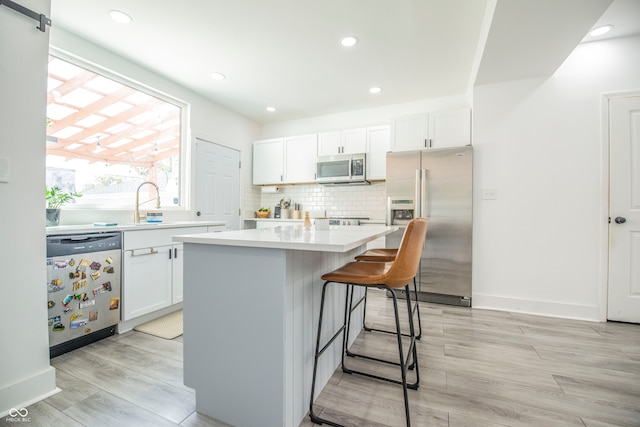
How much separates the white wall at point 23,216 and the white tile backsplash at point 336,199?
3.37 m

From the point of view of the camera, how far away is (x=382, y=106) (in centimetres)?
434

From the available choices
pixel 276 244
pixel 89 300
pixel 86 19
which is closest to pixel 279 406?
pixel 276 244

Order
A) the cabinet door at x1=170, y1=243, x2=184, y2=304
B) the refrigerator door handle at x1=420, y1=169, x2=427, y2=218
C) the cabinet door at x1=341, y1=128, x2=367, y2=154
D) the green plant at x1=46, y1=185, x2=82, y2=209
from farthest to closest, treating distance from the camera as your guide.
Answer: the cabinet door at x1=341, y1=128, x2=367, y2=154, the refrigerator door handle at x1=420, y1=169, x2=427, y2=218, the cabinet door at x1=170, y1=243, x2=184, y2=304, the green plant at x1=46, y1=185, x2=82, y2=209

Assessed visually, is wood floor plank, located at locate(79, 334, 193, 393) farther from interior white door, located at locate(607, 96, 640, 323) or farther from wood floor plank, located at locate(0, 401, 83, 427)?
interior white door, located at locate(607, 96, 640, 323)

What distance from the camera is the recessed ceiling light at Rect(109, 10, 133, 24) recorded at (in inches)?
88.7

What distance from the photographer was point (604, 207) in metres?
2.69

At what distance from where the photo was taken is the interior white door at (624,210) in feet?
8.51

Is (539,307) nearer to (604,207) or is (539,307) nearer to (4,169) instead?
(604,207)

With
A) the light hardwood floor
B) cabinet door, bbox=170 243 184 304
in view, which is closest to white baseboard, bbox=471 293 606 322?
the light hardwood floor

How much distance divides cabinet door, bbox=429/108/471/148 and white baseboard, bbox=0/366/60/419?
4054 millimetres

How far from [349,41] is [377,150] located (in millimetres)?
1708

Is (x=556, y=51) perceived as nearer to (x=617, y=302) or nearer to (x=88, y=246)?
(x=617, y=302)

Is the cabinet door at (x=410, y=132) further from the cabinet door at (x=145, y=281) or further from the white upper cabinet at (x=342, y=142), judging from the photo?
the cabinet door at (x=145, y=281)

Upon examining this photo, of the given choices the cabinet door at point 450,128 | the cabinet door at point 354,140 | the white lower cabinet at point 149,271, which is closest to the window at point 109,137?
the white lower cabinet at point 149,271
